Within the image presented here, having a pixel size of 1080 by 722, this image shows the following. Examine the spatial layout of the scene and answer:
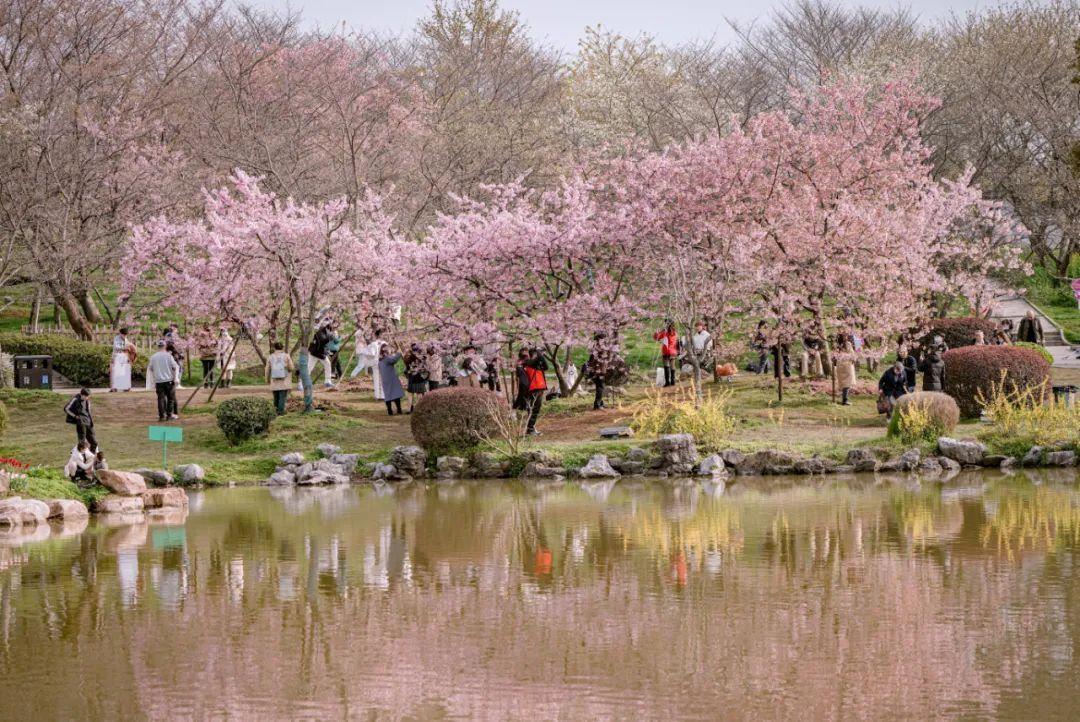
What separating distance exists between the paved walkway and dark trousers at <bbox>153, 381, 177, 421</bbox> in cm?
2140

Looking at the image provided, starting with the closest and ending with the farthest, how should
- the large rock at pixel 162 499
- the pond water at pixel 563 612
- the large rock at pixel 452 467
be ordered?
the pond water at pixel 563 612 < the large rock at pixel 162 499 < the large rock at pixel 452 467

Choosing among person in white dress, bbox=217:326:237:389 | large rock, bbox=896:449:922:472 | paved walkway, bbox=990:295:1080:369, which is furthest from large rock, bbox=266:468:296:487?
paved walkway, bbox=990:295:1080:369

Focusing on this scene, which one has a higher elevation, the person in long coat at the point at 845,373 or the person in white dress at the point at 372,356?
the person in white dress at the point at 372,356

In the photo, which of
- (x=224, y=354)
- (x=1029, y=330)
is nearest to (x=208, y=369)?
(x=224, y=354)

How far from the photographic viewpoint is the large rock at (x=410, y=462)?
883 inches

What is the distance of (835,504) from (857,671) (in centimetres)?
871

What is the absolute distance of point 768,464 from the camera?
2152 centimetres

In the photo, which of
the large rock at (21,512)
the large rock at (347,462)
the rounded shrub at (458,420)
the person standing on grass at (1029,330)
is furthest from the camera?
the person standing on grass at (1029,330)

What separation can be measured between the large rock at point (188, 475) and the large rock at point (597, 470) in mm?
6243

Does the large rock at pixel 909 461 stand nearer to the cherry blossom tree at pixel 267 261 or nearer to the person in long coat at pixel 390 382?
the person in long coat at pixel 390 382

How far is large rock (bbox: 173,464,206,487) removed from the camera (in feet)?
72.0

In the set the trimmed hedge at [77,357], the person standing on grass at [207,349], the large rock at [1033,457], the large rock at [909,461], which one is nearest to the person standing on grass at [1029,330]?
the large rock at [1033,457]

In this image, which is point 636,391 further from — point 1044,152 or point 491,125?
point 1044,152

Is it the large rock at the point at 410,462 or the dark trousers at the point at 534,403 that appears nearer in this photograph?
the large rock at the point at 410,462
